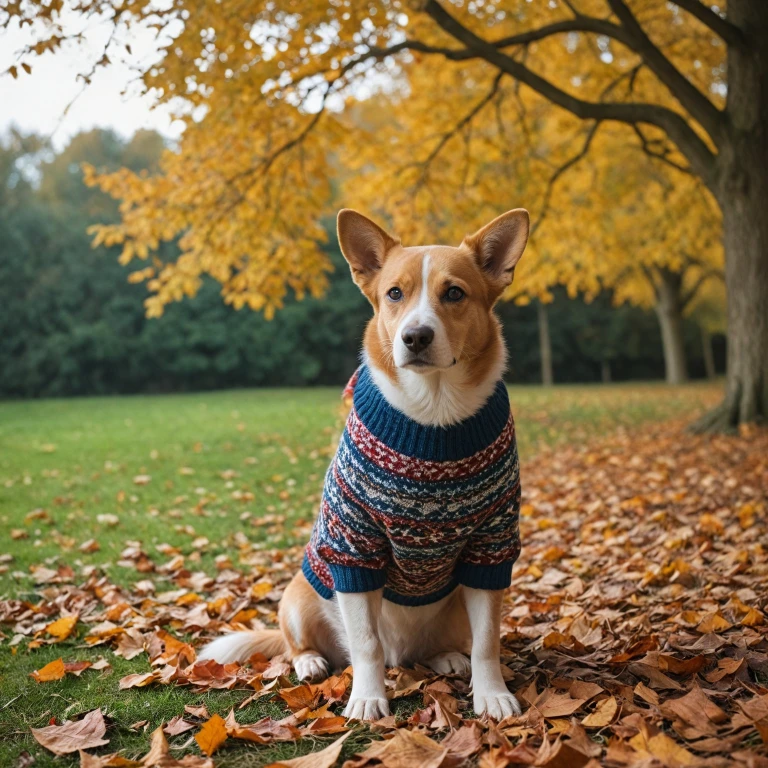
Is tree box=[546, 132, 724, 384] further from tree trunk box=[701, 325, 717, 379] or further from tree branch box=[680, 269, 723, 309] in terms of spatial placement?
tree trunk box=[701, 325, 717, 379]

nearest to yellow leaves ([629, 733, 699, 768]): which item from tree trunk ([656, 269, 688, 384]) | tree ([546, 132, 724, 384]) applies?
tree ([546, 132, 724, 384])

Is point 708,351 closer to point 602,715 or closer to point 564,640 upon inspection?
point 564,640

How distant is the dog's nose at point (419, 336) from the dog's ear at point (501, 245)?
556 mm

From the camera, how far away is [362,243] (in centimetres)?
316

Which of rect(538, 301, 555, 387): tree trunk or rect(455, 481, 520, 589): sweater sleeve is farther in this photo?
rect(538, 301, 555, 387): tree trunk

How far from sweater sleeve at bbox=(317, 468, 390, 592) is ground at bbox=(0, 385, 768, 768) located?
45cm

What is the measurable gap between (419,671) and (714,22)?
7085 mm

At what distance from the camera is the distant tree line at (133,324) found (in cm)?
2322

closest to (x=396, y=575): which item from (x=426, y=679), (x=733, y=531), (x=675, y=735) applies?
(x=426, y=679)

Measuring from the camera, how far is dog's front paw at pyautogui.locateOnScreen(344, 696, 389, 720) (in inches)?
104

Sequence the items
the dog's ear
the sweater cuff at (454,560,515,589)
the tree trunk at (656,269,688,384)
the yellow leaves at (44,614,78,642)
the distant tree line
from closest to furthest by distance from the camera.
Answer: the sweater cuff at (454,560,515,589) → the dog's ear → the yellow leaves at (44,614,78,642) → the tree trunk at (656,269,688,384) → the distant tree line

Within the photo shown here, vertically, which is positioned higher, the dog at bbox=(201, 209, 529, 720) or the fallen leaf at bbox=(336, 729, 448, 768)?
the dog at bbox=(201, 209, 529, 720)

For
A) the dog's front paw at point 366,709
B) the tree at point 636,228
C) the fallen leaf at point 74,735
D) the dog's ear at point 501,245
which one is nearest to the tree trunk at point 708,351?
the tree at point 636,228

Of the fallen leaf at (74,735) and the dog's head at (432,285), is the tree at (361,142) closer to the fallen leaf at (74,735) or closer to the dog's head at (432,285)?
the dog's head at (432,285)
